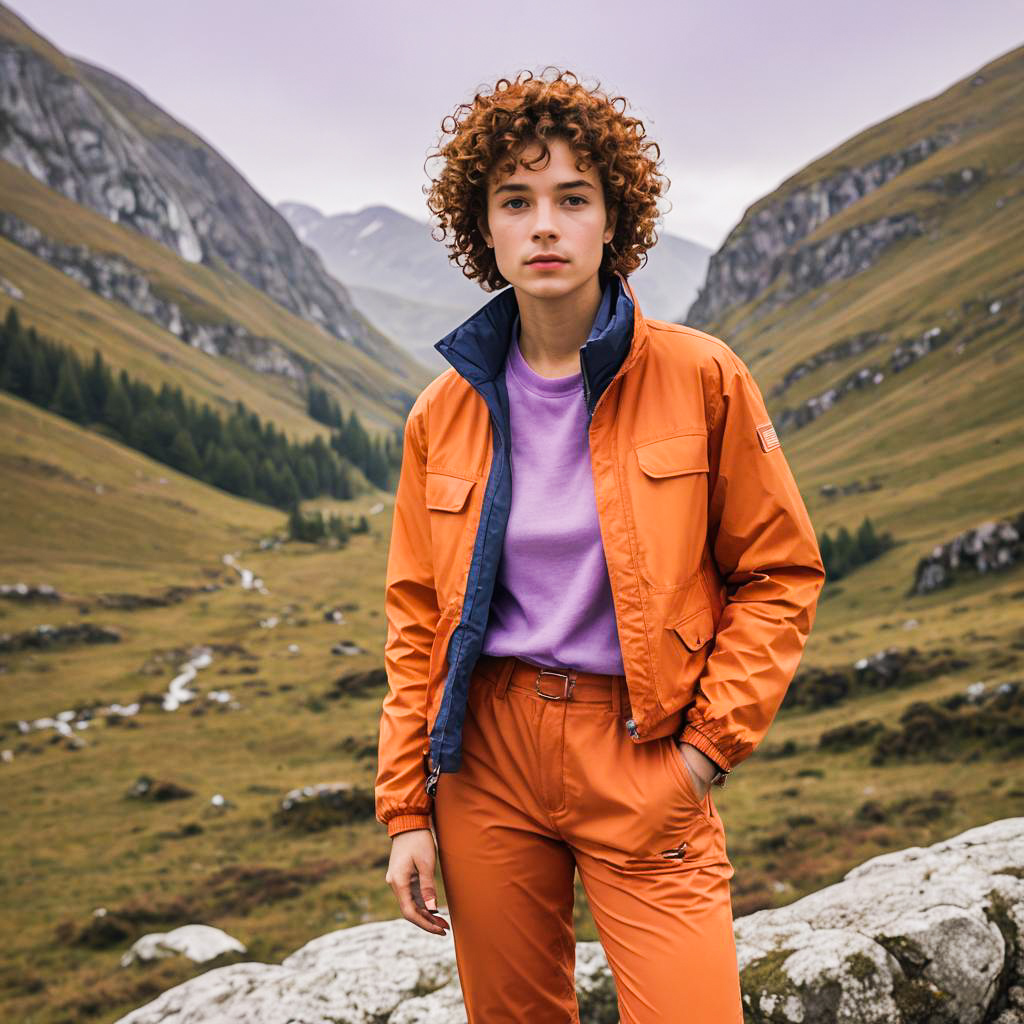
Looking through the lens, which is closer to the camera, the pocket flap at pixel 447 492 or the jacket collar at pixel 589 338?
the jacket collar at pixel 589 338

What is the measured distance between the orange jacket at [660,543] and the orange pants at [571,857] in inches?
6.3

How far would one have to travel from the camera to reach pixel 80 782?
37906 millimetres

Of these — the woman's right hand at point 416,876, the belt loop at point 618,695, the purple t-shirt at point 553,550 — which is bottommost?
the woman's right hand at point 416,876

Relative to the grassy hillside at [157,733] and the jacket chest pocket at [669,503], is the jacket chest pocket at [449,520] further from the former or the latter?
the grassy hillside at [157,733]

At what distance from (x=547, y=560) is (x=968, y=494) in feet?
271

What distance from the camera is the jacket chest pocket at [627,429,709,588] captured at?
10.7 ft

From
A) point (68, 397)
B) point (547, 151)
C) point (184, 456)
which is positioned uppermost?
point (68, 397)

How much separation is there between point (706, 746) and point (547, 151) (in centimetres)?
241

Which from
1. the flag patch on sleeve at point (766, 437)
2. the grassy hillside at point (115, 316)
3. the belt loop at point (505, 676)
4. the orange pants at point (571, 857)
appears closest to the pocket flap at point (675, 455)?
the flag patch on sleeve at point (766, 437)

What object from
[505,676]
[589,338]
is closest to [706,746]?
[505,676]

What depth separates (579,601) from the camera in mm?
3398

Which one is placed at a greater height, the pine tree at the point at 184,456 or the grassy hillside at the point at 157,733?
the pine tree at the point at 184,456

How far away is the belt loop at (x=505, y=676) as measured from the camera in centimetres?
360

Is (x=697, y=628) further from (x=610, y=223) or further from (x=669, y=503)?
(x=610, y=223)
